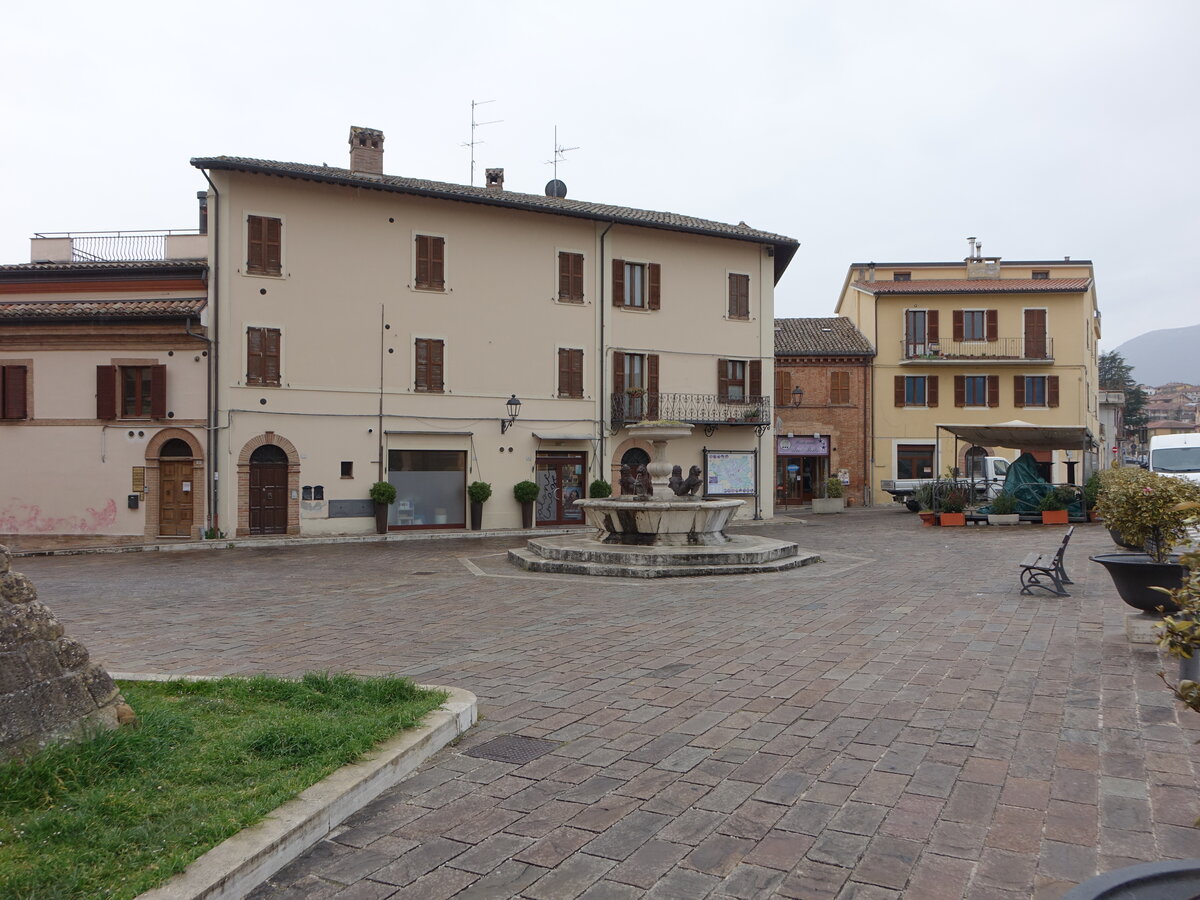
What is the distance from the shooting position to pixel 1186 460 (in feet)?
75.3

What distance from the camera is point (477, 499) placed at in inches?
945

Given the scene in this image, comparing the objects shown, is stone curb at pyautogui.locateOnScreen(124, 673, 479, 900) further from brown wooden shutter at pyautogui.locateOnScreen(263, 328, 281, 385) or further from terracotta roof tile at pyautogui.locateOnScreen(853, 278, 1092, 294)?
terracotta roof tile at pyautogui.locateOnScreen(853, 278, 1092, 294)

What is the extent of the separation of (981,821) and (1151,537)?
20.2 feet

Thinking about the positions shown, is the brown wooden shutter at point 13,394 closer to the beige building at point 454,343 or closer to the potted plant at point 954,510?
the beige building at point 454,343

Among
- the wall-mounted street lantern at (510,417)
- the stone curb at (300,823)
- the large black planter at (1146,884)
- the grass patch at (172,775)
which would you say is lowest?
the stone curb at (300,823)

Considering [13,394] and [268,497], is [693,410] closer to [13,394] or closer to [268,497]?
[268,497]

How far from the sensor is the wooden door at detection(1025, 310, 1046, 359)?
3812 cm

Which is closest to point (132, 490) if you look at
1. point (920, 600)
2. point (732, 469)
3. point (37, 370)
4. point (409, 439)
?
point (37, 370)

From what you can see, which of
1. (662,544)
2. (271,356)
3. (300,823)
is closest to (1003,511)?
(662,544)

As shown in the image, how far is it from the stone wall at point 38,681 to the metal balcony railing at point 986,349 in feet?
123

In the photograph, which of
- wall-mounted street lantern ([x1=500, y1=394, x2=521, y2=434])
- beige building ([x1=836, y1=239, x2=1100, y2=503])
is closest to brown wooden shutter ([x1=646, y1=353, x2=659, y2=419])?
wall-mounted street lantern ([x1=500, y1=394, x2=521, y2=434])

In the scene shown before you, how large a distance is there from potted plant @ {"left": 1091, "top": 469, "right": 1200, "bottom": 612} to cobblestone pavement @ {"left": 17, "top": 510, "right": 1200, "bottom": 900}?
0.48 m

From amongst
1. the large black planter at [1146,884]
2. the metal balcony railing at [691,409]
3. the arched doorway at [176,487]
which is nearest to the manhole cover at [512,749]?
the large black planter at [1146,884]

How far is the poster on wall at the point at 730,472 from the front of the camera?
27797mm
